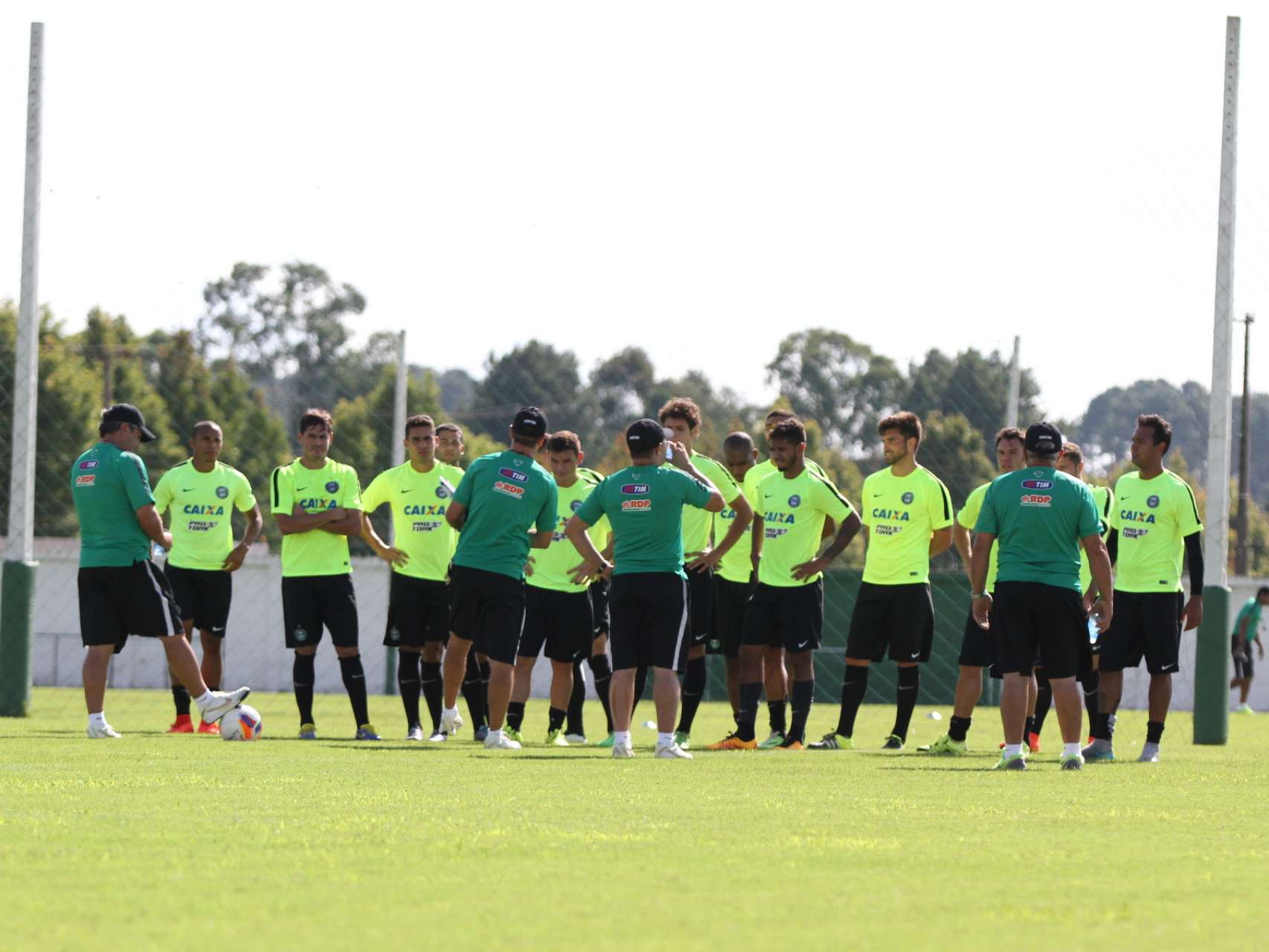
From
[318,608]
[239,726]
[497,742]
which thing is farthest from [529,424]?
[239,726]

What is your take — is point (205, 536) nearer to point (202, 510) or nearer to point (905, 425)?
point (202, 510)

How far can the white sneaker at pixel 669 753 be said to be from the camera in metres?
11.3

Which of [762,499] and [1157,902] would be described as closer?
[1157,902]

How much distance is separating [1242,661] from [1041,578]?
64.9ft

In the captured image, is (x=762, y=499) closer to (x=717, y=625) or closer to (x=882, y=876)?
(x=717, y=625)

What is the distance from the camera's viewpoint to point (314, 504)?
43.8ft

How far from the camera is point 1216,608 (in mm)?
15812

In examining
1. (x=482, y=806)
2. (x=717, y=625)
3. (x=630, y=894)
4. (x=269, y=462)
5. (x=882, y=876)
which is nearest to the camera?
(x=630, y=894)

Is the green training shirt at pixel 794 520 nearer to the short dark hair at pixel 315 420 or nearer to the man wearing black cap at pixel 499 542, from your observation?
the man wearing black cap at pixel 499 542

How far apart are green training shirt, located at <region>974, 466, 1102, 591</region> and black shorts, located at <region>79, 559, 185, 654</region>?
17.7 ft

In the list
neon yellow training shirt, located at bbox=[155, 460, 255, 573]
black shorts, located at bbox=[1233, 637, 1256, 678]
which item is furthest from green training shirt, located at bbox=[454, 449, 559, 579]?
black shorts, located at bbox=[1233, 637, 1256, 678]

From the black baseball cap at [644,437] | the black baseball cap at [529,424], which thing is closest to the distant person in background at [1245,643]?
the black baseball cap at [529,424]

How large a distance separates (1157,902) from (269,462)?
3313 cm

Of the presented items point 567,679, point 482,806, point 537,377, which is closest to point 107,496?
point 567,679
